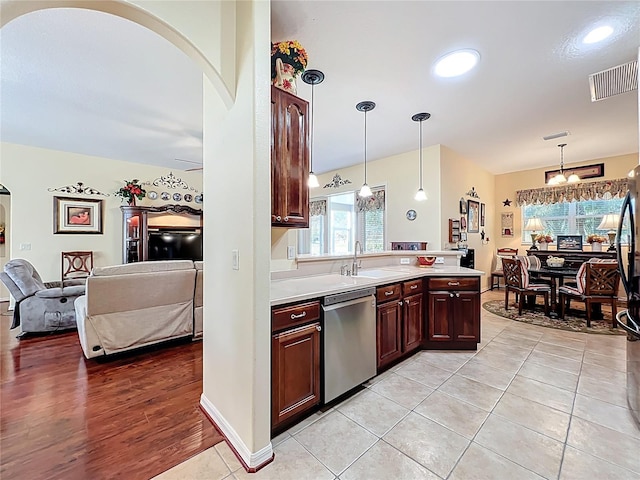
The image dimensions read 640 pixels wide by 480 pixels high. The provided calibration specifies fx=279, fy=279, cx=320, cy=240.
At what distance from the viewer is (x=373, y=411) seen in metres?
2.06

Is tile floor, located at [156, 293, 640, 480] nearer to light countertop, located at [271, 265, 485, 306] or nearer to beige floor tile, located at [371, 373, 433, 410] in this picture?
beige floor tile, located at [371, 373, 433, 410]

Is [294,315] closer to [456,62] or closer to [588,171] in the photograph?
[456,62]

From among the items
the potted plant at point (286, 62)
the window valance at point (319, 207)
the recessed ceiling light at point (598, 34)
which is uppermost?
the recessed ceiling light at point (598, 34)

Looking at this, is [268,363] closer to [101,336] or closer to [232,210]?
[232,210]

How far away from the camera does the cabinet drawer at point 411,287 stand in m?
2.83

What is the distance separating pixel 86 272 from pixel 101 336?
11.2 feet

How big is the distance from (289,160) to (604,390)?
320cm

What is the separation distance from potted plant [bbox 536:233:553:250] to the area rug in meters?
1.72

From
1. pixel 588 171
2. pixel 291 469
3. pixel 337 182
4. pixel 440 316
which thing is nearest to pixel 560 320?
pixel 440 316

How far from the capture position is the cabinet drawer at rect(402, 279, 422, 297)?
283 cm

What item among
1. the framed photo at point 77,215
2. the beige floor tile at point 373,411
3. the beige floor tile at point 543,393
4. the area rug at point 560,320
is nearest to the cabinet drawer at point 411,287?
the beige floor tile at point 373,411

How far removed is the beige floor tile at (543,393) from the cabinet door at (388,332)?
955 millimetres

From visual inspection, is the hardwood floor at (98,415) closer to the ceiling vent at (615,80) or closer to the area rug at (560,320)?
the ceiling vent at (615,80)

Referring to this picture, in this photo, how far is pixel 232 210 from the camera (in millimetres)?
1749
